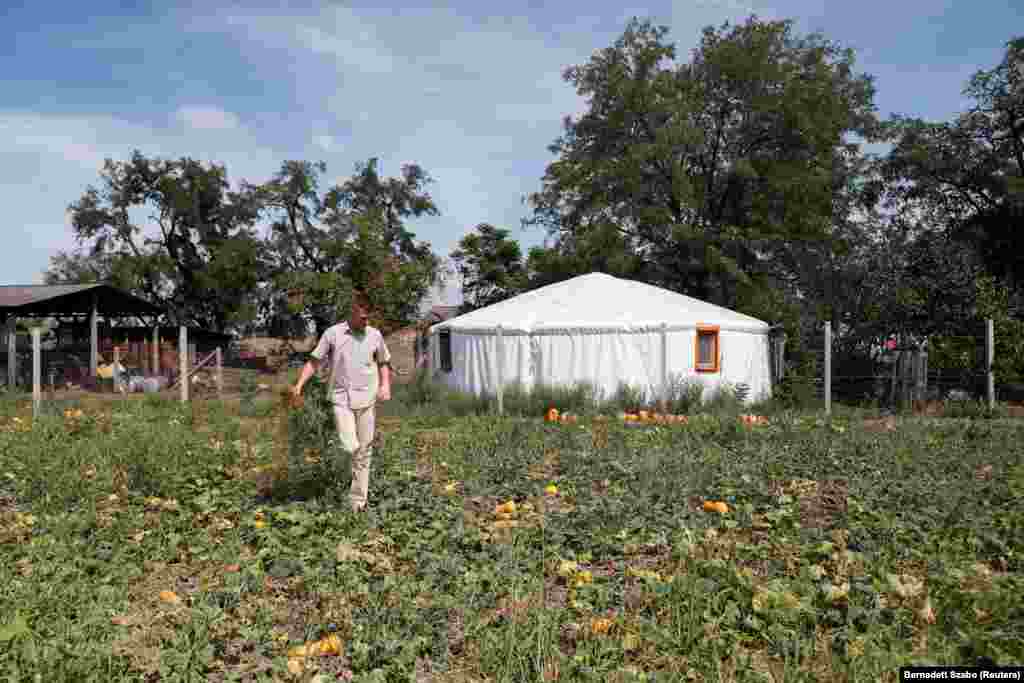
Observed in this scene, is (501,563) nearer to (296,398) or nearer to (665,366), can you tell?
(296,398)

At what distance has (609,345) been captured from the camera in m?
15.4

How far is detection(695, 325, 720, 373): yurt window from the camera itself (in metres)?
15.8

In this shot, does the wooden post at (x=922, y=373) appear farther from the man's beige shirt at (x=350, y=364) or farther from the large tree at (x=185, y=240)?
the large tree at (x=185, y=240)

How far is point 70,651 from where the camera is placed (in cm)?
279

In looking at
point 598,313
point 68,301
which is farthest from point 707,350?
point 68,301

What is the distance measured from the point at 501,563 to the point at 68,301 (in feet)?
69.2

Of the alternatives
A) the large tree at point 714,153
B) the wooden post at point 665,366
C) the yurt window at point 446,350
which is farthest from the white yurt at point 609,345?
the large tree at point 714,153

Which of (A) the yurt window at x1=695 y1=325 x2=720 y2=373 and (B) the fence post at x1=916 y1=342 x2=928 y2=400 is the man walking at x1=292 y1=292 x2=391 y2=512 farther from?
(B) the fence post at x1=916 y1=342 x2=928 y2=400

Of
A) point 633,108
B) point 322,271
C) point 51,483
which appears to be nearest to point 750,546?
point 51,483

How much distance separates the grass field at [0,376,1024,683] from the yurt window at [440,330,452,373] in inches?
394

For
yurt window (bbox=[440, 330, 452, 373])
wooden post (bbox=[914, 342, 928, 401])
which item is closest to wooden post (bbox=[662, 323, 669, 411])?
wooden post (bbox=[914, 342, 928, 401])

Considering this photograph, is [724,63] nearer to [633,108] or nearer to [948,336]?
[633,108]

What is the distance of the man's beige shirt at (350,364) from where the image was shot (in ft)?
17.9

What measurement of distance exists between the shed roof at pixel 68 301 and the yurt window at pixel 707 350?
1537 centimetres
